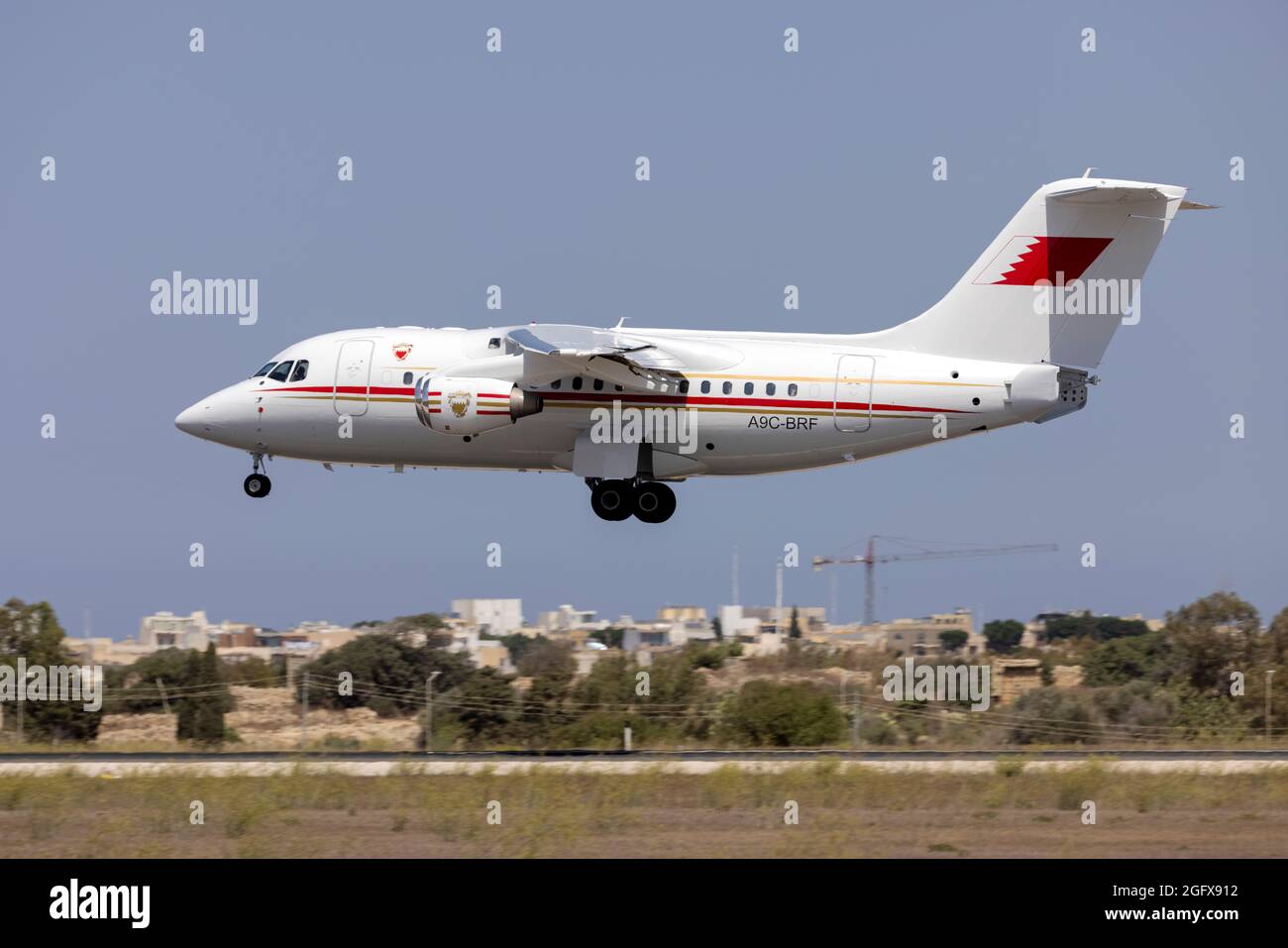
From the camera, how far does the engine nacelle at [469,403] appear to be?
27312mm

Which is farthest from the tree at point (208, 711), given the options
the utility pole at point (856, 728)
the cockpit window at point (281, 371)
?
the utility pole at point (856, 728)

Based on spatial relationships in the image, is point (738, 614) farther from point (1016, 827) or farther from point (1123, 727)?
point (1016, 827)

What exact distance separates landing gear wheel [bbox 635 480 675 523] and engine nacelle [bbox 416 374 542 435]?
9.17ft

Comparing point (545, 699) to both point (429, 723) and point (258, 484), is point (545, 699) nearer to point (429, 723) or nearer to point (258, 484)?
point (429, 723)

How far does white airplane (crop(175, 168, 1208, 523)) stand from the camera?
27.3 metres

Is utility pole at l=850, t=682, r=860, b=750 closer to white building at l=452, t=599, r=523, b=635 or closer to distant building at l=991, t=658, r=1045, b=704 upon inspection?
distant building at l=991, t=658, r=1045, b=704

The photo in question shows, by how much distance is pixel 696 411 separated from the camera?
27.7 m

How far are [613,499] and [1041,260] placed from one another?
8.30 meters

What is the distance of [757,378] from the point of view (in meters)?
27.5

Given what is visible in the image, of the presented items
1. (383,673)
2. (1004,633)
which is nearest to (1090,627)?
(1004,633)

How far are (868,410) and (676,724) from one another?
734 cm

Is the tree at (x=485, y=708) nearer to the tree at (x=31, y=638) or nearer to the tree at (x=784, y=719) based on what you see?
the tree at (x=784, y=719)
